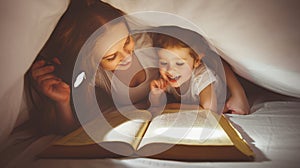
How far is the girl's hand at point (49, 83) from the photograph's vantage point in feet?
4.33

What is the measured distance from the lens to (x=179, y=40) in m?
1.47

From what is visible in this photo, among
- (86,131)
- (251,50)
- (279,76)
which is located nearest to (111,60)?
(86,131)

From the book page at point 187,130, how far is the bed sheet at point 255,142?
93 millimetres

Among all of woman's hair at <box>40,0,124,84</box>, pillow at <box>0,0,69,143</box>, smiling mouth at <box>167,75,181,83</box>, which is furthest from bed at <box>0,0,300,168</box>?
smiling mouth at <box>167,75,181,83</box>

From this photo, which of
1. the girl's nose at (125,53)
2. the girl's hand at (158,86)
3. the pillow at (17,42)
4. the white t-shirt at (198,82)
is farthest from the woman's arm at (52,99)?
the white t-shirt at (198,82)

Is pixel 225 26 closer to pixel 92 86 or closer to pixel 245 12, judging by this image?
pixel 245 12

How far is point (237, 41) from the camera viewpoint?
1247 mm

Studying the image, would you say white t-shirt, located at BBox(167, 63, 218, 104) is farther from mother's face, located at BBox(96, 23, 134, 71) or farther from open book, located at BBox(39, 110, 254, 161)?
mother's face, located at BBox(96, 23, 134, 71)

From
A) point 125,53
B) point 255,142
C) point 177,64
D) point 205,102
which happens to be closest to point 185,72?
point 177,64

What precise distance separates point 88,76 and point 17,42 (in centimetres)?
39

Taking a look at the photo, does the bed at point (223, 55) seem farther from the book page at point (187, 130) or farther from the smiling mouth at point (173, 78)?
the smiling mouth at point (173, 78)

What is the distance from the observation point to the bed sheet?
0.96m

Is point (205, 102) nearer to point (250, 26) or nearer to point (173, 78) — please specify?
point (173, 78)

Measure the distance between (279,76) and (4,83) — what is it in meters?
1.00
